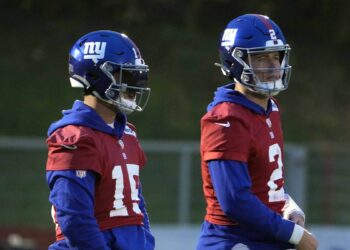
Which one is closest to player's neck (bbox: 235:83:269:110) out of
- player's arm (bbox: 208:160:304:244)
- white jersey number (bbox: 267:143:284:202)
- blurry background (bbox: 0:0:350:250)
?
white jersey number (bbox: 267:143:284:202)

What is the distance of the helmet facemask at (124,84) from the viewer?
494 cm

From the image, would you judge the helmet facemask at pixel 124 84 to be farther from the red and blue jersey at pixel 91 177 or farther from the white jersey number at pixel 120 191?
the white jersey number at pixel 120 191

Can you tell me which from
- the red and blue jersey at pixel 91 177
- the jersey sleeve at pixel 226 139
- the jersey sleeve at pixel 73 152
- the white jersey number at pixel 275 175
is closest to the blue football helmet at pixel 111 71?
the red and blue jersey at pixel 91 177

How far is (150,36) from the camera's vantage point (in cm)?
1500

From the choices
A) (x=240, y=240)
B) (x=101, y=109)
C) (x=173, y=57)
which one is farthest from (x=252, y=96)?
(x=173, y=57)

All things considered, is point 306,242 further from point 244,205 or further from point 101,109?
point 101,109

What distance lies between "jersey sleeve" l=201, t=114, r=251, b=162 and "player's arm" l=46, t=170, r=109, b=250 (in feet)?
2.36

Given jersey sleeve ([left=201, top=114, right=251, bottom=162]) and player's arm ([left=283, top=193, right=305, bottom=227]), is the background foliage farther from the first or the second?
jersey sleeve ([left=201, top=114, right=251, bottom=162])

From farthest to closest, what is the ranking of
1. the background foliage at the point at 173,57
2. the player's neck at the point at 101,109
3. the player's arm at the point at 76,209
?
the background foliage at the point at 173,57
the player's neck at the point at 101,109
the player's arm at the point at 76,209

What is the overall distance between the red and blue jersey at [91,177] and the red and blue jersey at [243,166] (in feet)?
1.26

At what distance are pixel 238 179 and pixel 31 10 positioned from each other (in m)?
10.0

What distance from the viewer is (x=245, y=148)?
5145mm

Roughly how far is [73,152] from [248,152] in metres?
0.93

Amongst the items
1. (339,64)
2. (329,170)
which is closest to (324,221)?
(329,170)
